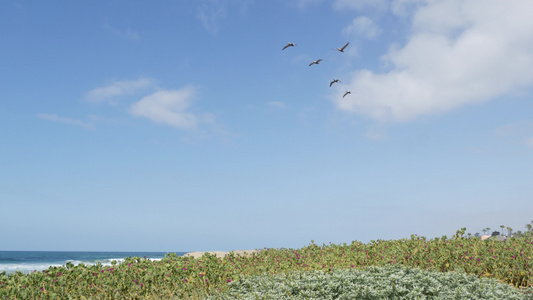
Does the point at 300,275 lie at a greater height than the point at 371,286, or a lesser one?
greater

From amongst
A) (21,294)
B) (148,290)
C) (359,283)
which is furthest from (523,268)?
(21,294)

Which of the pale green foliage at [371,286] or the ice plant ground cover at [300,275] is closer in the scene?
the pale green foliage at [371,286]

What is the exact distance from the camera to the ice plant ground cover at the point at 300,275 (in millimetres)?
7691

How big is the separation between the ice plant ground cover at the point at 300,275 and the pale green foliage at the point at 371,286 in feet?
0.06

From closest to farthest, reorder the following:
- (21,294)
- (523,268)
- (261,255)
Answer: (21,294) → (523,268) → (261,255)

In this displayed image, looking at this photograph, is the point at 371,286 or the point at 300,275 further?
the point at 300,275

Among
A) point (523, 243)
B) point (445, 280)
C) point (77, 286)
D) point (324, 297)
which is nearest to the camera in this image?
point (324, 297)

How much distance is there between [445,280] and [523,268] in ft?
11.8

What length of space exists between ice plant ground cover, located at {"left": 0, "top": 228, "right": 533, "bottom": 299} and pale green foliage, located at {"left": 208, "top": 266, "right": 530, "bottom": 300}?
2 cm

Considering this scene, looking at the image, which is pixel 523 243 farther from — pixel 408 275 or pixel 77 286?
pixel 77 286

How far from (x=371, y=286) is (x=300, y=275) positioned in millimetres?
1463

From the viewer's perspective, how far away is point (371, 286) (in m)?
7.20

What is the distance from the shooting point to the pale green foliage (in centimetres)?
707

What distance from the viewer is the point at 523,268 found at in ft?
33.1
